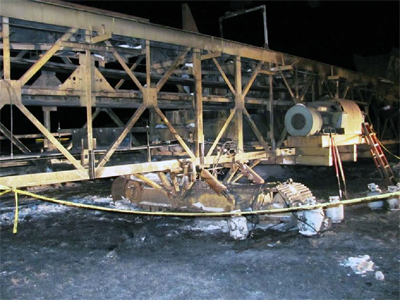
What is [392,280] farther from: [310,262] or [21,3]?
[21,3]

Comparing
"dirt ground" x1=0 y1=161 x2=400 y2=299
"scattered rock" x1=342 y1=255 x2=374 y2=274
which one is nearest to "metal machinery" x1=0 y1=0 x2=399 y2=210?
"dirt ground" x1=0 y1=161 x2=400 y2=299

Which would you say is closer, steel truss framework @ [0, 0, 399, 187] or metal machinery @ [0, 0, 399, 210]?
steel truss framework @ [0, 0, 399, 187]

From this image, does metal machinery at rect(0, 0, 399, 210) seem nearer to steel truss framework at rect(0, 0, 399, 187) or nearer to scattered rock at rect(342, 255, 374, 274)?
steel truss framework at rect(0, 0, 399, 187)

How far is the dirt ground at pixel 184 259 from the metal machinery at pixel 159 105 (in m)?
1.06

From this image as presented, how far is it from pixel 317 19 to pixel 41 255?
84.3 feet

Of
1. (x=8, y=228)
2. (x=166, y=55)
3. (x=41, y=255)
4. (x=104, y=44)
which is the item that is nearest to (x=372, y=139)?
(x=166, y=55)

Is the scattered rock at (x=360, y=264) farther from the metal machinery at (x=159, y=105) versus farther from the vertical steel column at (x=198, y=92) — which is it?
the vertical steel column at (x=198, y=92)

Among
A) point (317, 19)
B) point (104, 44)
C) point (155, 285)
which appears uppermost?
point (317, 19)

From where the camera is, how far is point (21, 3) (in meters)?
4.77

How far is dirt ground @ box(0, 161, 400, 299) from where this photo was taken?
4555mm

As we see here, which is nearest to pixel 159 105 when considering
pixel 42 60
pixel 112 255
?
pixel 42 60

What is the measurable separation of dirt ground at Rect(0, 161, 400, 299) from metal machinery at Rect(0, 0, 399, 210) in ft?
3.47

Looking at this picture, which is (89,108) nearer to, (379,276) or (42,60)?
(42,60)

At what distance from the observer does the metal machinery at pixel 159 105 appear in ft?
17.5
